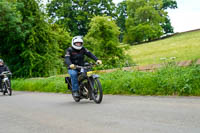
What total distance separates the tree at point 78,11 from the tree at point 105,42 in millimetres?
30206

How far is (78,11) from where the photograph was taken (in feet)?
188

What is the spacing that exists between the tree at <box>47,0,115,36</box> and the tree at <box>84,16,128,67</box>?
30.2 m

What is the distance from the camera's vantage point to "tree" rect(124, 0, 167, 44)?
64000mm

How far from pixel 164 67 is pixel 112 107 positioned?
12.9 ft

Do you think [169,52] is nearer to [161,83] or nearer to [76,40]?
[161,83]

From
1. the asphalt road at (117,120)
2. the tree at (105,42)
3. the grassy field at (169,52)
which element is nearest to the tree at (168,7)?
the grassy field at (169,52)

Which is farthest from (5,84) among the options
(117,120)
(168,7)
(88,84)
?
(168,7)

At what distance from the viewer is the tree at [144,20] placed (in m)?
64.0

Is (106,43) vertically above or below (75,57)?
above

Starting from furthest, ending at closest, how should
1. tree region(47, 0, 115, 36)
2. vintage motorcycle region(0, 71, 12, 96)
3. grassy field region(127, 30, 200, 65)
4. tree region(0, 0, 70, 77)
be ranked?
tree region(47, 0, 115, 36)
grassy field region(127, 30, 200, 65)
tree region(0, 0, 70, 77)
vintage motorcycle region(0, 71, 12, 96)

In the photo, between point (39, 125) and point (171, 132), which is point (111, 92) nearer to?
point (39, 125)

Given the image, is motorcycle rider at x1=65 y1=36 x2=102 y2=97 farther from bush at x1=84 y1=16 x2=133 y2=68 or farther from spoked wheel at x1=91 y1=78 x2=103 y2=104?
bush at x1=84 y1=16 x2=133 y2=68

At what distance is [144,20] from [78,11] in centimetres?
1793

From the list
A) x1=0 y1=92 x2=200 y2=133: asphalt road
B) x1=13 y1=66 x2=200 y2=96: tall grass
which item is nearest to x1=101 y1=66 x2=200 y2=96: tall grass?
x1=13 y1=66 x2=200 y2=96: tall grass
